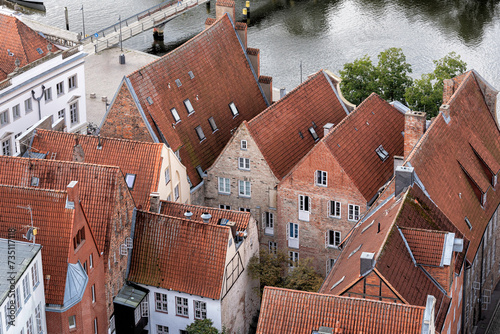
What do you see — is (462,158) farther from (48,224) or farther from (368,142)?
(48,224)

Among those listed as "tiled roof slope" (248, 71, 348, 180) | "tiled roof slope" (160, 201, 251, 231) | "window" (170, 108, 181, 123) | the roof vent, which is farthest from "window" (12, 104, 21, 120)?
the roof vent

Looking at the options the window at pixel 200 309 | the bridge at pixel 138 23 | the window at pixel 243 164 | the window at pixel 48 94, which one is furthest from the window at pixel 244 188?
the bridge at pixel 138 23

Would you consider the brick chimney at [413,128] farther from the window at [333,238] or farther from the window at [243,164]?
the window at [243,164]

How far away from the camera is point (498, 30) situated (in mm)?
161750

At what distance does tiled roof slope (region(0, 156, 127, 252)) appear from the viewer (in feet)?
250

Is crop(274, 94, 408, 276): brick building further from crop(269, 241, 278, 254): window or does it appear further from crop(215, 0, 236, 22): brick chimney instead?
crop(215, 0, 236, 22): brick chimney

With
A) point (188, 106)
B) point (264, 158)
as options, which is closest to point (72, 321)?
point (264, 158)

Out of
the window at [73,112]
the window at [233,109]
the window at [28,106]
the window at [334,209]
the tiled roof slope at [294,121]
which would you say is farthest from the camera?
the window at [73,112]

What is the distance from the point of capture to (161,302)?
80.2 meters

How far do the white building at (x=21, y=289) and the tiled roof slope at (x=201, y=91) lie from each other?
23738 mm

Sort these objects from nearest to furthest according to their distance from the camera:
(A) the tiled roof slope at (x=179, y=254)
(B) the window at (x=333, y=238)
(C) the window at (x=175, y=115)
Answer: (A) the tiled roof slope at (x=179, y=254) < (B) the window at (x=333, y=238) < (C) the window at (x=175, y=115)

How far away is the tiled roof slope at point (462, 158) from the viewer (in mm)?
83250

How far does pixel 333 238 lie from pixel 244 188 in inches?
342

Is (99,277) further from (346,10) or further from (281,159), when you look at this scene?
(346,10)
